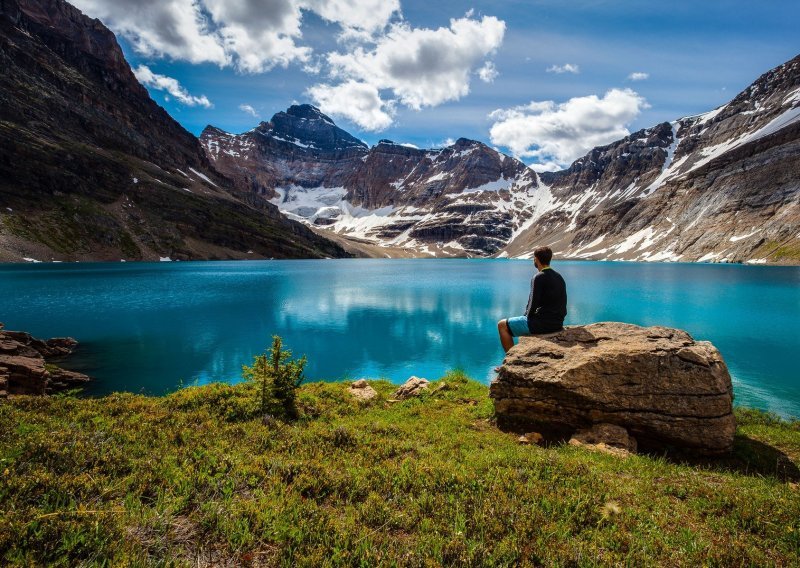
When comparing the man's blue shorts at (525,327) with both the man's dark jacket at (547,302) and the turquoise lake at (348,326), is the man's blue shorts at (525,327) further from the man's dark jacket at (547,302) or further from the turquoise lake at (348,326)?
the turquoise lake at (348,326)

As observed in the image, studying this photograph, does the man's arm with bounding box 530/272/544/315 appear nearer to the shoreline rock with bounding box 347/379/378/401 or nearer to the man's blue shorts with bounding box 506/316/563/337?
the man's blue shorts with bounding box 506/316/563/337

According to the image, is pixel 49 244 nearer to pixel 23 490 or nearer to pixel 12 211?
pixel 12 211

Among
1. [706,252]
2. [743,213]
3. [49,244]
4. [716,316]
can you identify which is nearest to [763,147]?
[743,213]

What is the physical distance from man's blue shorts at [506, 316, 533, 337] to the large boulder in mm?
895

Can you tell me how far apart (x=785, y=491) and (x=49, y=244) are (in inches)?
7160

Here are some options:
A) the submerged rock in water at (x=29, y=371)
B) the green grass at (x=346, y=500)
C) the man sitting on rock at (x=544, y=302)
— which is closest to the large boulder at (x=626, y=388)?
the man sitting on rock at (x=544, y=302)

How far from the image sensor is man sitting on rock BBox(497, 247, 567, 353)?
12.6 meters

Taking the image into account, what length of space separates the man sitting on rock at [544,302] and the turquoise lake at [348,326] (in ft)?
38.4

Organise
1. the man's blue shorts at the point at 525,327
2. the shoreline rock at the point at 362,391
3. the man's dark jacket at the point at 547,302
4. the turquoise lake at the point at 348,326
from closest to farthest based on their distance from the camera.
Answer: the man's dark jacket at the point at 547,302 < the man's blue shorts at the point at 525,327 < the shoreline rock at the point at 362,391 < the turquoise lake at the point at 348,326

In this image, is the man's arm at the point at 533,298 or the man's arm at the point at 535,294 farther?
the man's arm at the point at 533,298

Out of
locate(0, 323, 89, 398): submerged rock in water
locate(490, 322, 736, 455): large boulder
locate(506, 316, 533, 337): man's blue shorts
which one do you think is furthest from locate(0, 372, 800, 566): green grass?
locate(0, 323, 89, 398): submerged rock in water

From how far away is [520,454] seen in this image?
8703 millimetres

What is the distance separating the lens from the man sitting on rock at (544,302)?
12.6 meters

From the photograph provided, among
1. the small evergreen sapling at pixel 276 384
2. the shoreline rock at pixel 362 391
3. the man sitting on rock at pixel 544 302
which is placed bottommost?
the shoreline rock at pixel 362 391
